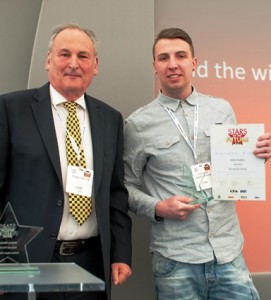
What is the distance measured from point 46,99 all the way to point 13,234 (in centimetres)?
71

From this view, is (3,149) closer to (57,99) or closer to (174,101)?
(57,99)

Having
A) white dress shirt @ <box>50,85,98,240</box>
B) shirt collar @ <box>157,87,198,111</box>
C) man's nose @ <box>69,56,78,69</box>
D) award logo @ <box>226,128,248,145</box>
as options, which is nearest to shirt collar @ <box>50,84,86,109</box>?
white dress shirt @ <box>50,85,98,240</box>

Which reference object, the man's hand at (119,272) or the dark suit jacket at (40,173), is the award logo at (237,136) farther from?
the man's hand at (119,272)

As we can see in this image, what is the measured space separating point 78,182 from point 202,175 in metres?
0.60

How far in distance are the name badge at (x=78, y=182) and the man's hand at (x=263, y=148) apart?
2.59ft

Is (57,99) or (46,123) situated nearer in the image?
(46,123)

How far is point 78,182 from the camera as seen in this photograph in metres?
1.89

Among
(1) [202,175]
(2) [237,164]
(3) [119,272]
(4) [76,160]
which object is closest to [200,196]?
(1) [202,175]

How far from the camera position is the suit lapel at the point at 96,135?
1969 millimetres

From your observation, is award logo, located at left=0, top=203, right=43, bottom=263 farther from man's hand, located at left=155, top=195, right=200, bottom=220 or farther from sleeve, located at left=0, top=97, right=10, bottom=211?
man's hand, located at left=155, top=195, right=200, bottom=220

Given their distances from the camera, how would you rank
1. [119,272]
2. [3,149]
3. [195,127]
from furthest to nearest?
[195,127], [119,272], [3,149]

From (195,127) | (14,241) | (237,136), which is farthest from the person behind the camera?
(195,127)

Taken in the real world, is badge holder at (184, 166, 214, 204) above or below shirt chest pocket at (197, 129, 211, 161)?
below

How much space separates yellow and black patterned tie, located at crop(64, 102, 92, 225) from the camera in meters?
1.87
